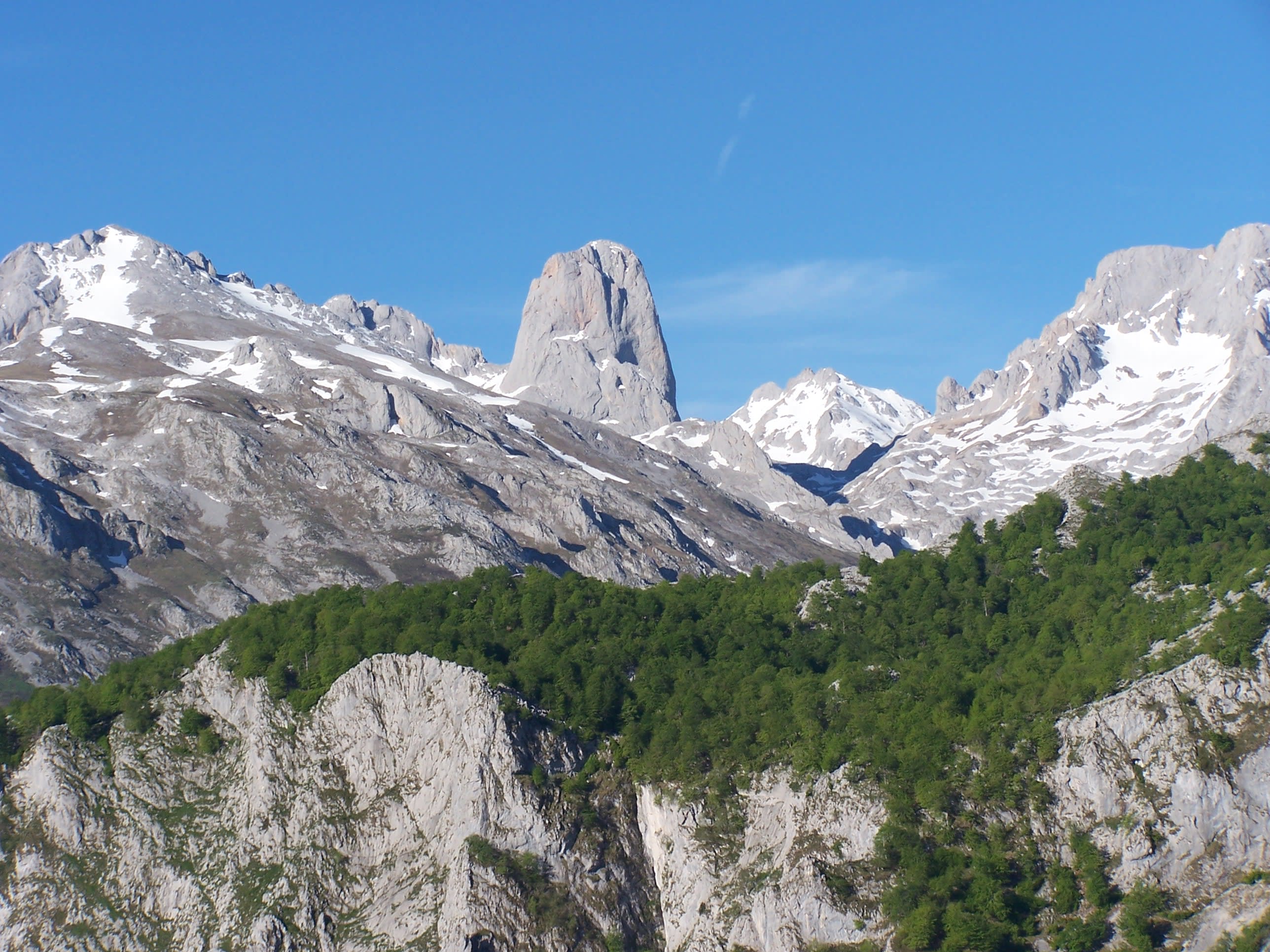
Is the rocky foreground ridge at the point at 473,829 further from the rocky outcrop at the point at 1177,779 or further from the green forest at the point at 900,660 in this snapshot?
the green forest at the point at 900,660

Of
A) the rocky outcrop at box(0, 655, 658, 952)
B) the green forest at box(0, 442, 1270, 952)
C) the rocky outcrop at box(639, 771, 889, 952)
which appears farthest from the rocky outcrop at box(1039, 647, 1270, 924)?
the rocky outcrop at box(0, 655, 658, 952)

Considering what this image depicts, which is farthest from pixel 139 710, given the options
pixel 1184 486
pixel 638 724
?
pixel 1184 486

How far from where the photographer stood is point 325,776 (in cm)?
12475

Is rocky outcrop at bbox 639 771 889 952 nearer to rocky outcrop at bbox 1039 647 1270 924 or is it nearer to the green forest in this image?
the green forest

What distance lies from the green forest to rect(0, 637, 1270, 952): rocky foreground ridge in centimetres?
214

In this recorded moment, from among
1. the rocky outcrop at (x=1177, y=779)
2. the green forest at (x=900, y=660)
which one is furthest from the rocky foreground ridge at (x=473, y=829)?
the green forest at (x=900, y=660)

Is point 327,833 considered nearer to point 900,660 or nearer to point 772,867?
Answer: point 772,867

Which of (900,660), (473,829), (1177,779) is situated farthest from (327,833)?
(1177,779)

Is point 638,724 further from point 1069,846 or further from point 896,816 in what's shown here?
point 1069,846

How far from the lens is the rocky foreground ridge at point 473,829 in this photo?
333 feet

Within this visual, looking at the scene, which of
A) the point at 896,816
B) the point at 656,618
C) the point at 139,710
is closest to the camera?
the point at 896,816

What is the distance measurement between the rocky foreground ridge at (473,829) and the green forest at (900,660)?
2.14 meters

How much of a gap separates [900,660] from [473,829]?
40.1 meters

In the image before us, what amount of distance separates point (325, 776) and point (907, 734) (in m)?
47.9
